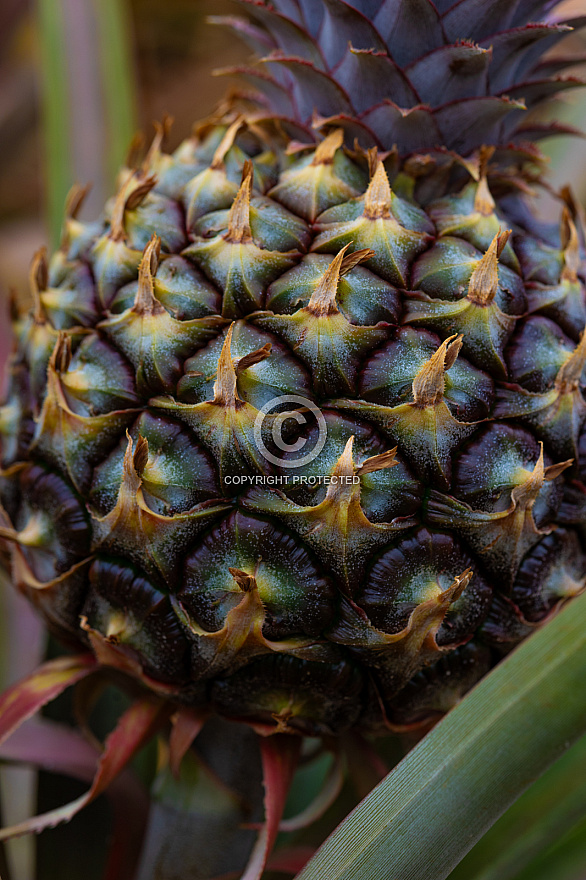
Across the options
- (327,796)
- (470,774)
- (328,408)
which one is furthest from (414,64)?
(327,796)

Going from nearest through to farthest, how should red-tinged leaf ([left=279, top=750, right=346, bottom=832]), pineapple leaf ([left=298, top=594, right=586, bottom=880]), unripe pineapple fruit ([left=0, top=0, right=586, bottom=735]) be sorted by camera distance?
pineapple leaf ([left=298, top=594, right=586, bottom=880]) < unripe pineapple fruit ([left=0, top=0, right=586, bottom=735]) < red-tinged leaf ([left=279, top=750, right=346, bottom=832])

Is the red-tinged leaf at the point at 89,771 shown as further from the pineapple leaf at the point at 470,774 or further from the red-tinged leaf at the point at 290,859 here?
the pineapple leaf at the point at 470,774

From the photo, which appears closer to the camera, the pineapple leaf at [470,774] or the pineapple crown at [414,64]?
the pineapple leaf at [470,774]

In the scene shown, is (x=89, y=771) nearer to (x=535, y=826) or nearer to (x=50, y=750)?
(x=50, y=750)

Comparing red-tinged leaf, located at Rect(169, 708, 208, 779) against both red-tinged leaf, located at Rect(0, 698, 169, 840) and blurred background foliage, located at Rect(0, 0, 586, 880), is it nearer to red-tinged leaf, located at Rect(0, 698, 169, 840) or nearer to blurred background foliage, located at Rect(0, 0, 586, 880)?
red-tinged leaf, located at Rect(0, 698, 169, 840)

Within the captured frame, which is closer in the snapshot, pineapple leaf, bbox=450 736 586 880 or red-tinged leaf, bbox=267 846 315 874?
pineapple leaf, bbox=450 736 586 880

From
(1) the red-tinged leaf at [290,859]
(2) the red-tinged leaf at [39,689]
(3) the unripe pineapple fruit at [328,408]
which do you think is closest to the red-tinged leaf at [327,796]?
(1) the red-tinged leaf at [290,859]

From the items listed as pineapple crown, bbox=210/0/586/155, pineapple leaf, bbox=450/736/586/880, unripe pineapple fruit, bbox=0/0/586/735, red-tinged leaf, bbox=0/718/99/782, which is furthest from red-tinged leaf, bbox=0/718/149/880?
pineapple crown, bbox=210/0/586/155
